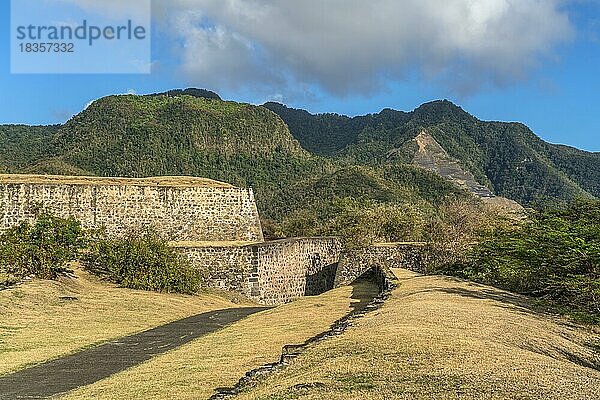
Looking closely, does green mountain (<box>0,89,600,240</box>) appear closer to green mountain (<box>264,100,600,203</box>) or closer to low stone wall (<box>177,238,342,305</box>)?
green mountain (<box>264,100,600,203</box>)

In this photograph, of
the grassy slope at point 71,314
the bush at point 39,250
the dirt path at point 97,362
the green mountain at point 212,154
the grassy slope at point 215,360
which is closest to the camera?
the grassy slope at point 215,360

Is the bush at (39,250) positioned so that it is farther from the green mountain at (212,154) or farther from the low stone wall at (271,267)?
the green mountain at (212,154)

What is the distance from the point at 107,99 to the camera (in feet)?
357

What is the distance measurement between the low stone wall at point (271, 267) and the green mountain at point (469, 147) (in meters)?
82.0

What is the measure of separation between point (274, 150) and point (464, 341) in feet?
317

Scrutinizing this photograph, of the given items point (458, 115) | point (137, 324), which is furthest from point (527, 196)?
point (137, 324)

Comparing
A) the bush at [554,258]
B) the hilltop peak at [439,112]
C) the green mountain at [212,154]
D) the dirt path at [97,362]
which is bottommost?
the dirt path at [97,362]

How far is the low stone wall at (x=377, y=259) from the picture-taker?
3359 centimetres

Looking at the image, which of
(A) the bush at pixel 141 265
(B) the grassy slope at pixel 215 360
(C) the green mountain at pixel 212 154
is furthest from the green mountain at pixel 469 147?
(B) the grassy slope at pixel 215 360

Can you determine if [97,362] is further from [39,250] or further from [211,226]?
[211,226]

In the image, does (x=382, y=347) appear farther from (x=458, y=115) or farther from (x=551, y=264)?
(x=458, y=115)

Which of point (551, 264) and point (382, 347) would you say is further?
point (551, 264)

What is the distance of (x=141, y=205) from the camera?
1229 inches

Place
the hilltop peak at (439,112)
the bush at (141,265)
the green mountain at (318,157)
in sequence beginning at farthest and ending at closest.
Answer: the hilltop peak at (439,112)
the green mountain at (318,157)
the bush at (141,265)
